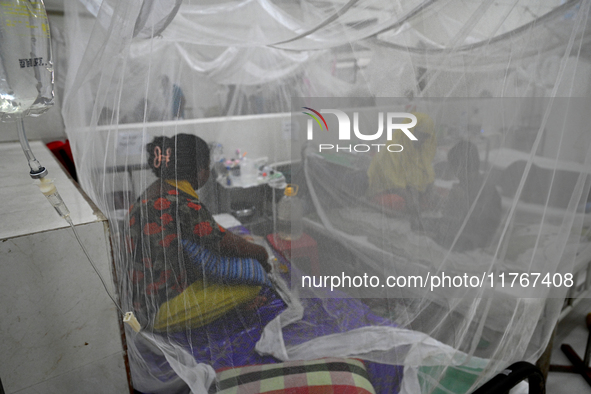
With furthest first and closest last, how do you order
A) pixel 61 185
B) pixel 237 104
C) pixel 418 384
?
pixel 237 104, pixel 61 185, pixel 418 384

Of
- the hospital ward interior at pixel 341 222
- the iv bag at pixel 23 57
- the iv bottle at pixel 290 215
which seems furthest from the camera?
the iv bottle at pixel 290 215

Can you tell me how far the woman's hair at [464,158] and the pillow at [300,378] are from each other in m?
0.58

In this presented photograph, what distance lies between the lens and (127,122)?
1.00 m

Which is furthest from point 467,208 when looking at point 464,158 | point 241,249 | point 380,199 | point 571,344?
point 571,344

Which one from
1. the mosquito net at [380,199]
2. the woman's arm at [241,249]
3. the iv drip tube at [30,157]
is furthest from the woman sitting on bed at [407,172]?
the iv drip tube at [30,157]

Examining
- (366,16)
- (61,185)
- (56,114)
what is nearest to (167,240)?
(61,185)

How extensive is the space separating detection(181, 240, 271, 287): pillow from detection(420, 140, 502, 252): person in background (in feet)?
1.52

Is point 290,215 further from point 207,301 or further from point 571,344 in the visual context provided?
point 571,344

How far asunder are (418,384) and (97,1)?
4.80 ft

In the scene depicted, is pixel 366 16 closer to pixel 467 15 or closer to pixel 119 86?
pixel 467 15

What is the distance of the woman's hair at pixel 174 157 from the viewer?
921 millimetres

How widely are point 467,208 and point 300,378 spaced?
63cm

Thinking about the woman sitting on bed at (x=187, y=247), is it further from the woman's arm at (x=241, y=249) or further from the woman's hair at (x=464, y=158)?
the woman's hair at (x=464, y=158)

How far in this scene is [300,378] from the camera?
0.96 meters
